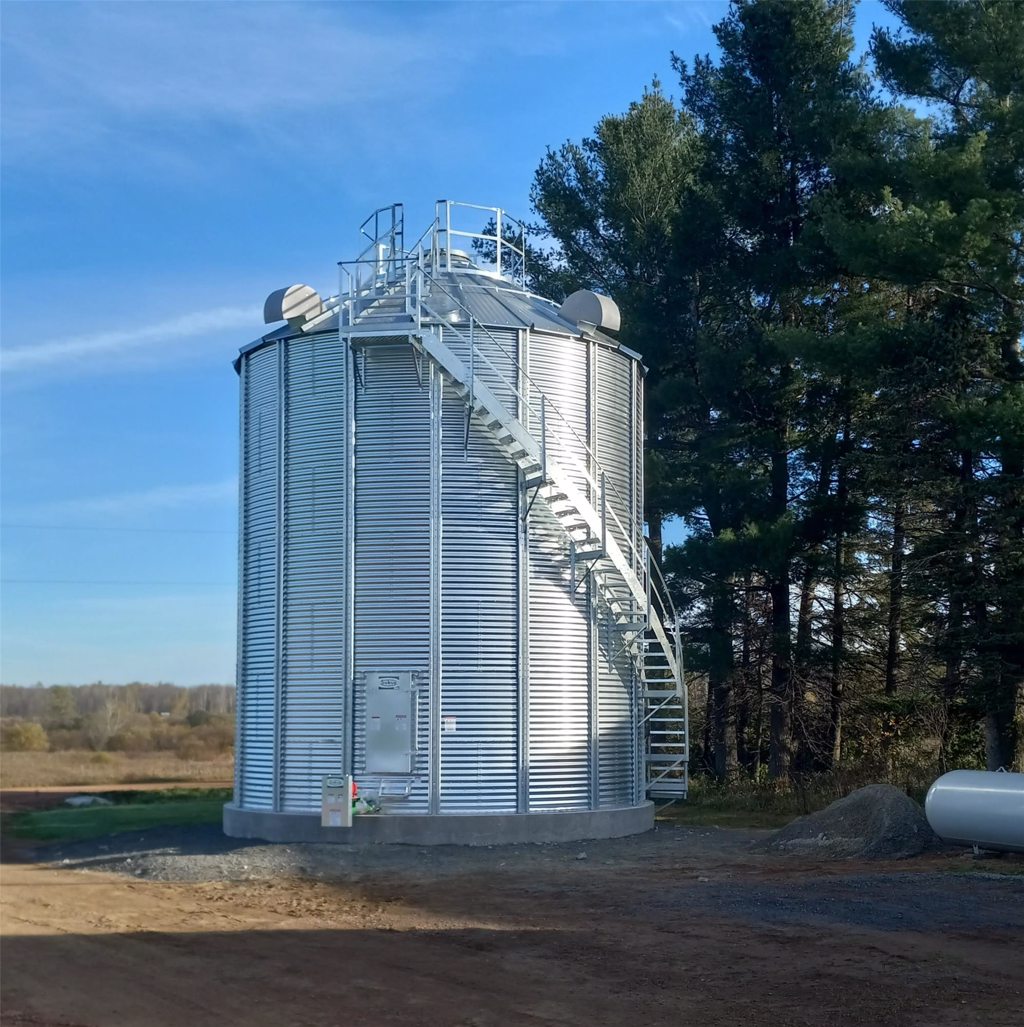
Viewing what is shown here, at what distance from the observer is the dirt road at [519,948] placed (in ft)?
37.5

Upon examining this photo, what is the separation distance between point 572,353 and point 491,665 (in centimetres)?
646

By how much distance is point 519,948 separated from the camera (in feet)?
47.0

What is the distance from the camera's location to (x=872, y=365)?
31.0 metres

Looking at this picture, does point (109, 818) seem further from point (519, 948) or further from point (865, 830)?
point (865, 830)

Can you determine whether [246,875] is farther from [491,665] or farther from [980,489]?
[980,489]

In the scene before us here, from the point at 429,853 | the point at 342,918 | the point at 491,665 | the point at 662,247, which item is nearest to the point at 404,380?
the point at 491,665

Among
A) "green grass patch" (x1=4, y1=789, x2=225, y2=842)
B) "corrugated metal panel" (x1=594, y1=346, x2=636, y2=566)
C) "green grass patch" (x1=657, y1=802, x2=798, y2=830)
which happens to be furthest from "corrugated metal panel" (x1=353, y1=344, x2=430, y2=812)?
"green grass patch" (x1=657, y1=802, x2=798, y2=830)

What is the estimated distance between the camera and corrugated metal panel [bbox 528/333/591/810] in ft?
79.4

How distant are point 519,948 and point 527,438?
11455 millimetres

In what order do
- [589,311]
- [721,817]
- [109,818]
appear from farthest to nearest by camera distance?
[721,817], [589,311], [109,818]

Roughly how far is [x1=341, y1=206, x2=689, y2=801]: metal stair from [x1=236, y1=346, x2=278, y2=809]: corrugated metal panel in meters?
2.61

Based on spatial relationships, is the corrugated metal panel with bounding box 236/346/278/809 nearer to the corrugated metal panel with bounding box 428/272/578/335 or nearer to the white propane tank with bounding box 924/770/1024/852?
the corrugated metal panel with bounding box 428/272/578/335

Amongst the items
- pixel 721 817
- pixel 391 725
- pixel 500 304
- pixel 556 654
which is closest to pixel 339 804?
pixel 391 725

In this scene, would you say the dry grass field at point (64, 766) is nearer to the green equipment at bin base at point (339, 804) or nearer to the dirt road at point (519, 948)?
the dirt road at point (519, 948)
